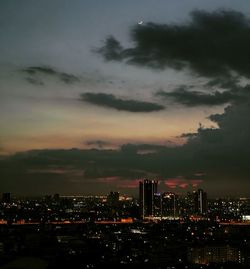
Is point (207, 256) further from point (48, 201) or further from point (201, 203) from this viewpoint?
point (48, 201)

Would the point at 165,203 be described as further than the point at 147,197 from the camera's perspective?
Yes

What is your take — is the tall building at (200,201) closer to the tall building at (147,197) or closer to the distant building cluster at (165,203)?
the distant building cluster at (165,203)

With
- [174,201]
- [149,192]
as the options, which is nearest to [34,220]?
[149,192]

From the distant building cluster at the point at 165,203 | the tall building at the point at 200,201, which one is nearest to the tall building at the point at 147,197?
the distant building cluster at the point at 165,203

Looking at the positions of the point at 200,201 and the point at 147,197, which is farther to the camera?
the point at 200,201

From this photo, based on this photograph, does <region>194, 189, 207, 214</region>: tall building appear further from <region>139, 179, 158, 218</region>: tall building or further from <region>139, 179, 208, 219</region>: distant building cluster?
<region>139, 179, 158, 218</region>: tall building
